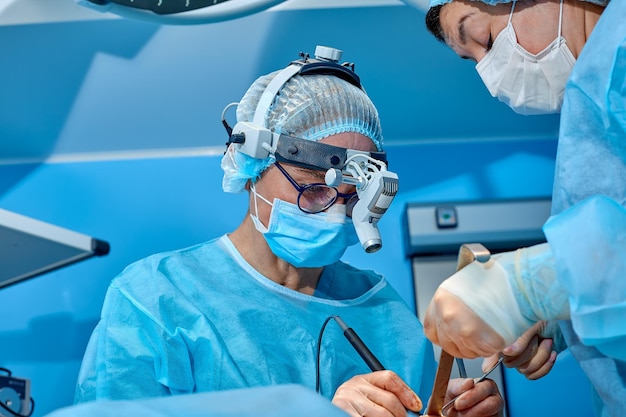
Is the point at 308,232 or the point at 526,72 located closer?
the point at 526,72

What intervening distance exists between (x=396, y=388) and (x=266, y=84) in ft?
2.56

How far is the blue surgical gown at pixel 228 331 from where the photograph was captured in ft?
5.24

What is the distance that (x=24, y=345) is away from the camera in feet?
7.65

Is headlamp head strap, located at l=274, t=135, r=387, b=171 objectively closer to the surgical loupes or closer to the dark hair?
the surgical loupes

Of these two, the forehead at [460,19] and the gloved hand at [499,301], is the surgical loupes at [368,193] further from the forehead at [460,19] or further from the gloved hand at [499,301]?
the gloved hand at [499,301]

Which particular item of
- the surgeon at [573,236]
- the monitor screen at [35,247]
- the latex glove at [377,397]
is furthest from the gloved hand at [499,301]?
the monitor screen at [35,247]

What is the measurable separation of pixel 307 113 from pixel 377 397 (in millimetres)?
655

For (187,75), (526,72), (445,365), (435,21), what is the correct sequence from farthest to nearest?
(187,75), (435,21), (526,72), (445,365)

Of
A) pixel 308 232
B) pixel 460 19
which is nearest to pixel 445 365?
pixel 308 232

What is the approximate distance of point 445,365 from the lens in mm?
1351

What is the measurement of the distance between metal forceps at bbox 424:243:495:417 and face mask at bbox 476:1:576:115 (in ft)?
1.40

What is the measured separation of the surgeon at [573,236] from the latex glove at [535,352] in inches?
5.3

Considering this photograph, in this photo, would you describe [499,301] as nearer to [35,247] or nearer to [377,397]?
[377,397]

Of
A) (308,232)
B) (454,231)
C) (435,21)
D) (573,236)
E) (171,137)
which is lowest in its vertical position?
(454,231)
